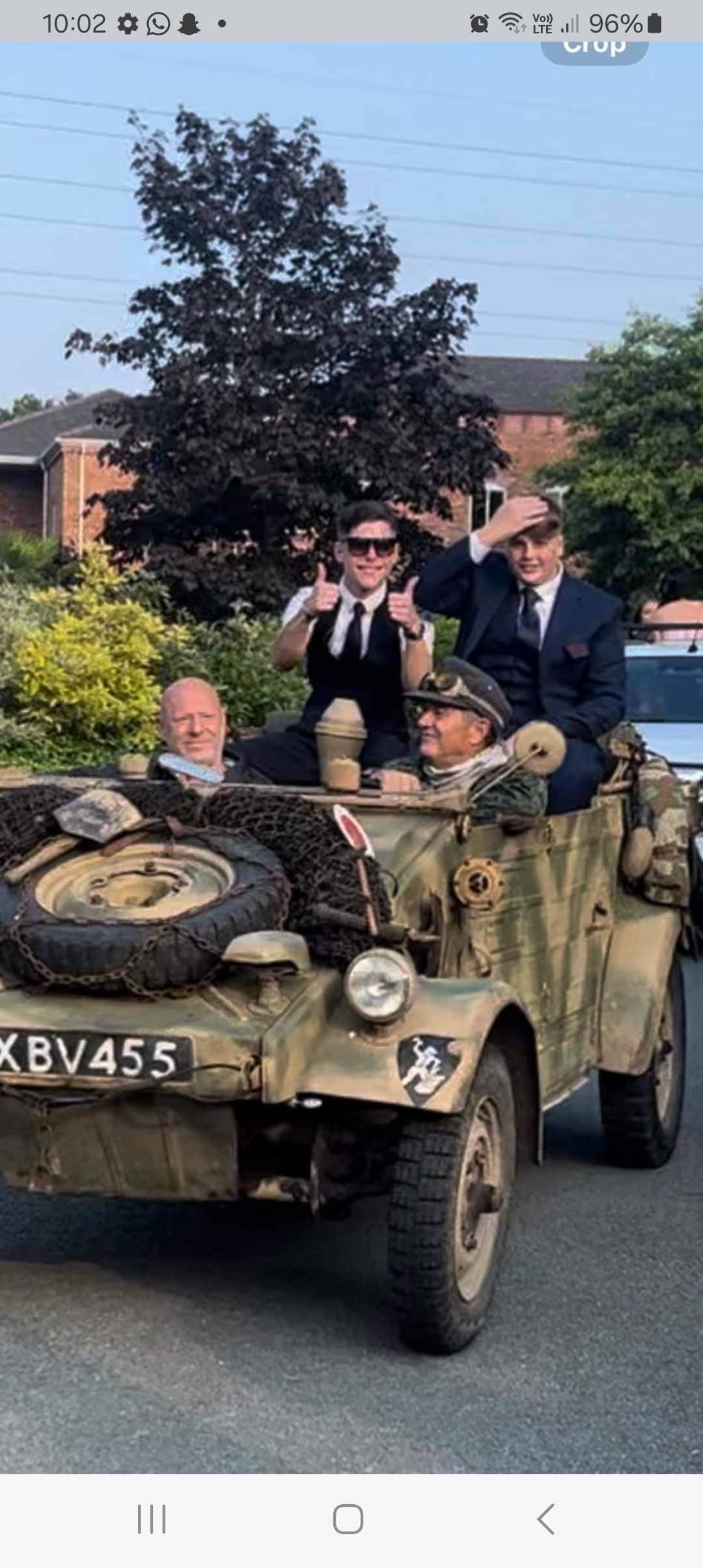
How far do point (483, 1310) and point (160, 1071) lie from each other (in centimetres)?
110

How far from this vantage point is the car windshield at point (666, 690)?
14.5 metres

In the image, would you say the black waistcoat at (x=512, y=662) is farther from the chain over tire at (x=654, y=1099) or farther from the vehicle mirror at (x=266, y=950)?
the vehicle mirror at (x=266, y=950)

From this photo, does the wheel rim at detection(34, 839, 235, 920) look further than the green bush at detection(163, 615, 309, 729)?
No

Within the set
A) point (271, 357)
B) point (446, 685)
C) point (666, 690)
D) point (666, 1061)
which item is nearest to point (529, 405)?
point (271, 357)

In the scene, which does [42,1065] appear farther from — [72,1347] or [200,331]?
[200,331]

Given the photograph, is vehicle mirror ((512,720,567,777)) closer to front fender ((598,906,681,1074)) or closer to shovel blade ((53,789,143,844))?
shovel blade ((53,789,143,844))

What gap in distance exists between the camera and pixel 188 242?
59.9ft

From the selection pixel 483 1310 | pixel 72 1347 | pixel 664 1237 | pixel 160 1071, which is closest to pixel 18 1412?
pixel 72 1347

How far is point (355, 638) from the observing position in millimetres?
7266

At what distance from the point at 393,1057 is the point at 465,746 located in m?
1.49

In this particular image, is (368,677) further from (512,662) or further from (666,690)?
(666,690)

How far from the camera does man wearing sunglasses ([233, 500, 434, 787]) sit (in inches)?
278

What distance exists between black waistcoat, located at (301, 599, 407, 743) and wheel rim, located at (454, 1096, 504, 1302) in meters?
2.09

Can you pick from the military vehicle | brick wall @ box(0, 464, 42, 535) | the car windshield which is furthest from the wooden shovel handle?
brick wall @ box(0, 464, 42, 535)
